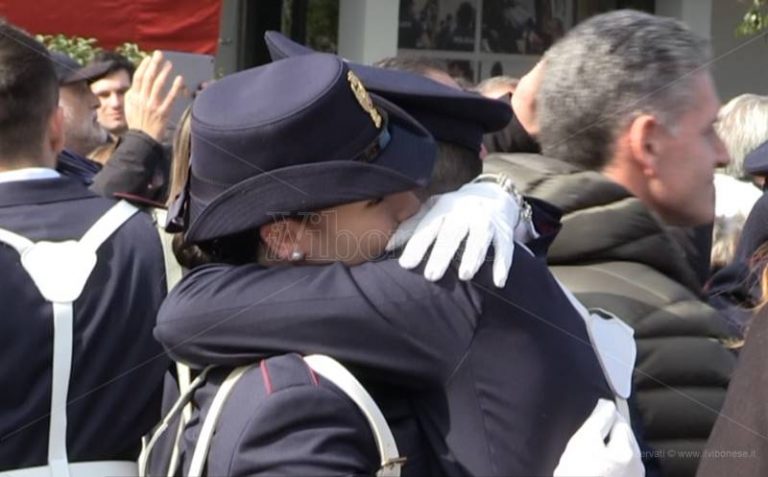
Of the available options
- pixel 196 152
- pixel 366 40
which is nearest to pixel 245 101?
pixel 196 152

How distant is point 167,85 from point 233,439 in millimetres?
3413

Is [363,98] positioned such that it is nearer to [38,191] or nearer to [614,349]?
[614,349]

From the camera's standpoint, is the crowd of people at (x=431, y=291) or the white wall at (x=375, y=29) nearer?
the crowd of people at (x=431, y=291)

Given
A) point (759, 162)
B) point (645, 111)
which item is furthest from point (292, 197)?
point (759, 162)

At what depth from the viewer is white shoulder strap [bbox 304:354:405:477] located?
68.3 inches

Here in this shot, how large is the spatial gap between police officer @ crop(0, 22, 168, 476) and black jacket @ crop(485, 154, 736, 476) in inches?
39.1

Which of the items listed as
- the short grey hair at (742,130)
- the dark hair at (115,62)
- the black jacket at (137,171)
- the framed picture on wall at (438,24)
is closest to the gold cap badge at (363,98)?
the black jacket at (137,171)

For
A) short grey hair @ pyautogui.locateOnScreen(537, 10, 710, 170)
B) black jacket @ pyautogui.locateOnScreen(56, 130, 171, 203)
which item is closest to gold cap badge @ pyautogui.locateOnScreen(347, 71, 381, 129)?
short grey hair @ pyautogui.locateOnScreen(537, 10, 710, 170)

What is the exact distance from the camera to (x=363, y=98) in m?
1.89

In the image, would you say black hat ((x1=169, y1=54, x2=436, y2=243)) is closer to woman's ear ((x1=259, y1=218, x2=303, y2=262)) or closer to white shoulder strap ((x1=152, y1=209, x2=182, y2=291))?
woman's ear ((x1=259, y1=218, x2=303, y2=262))

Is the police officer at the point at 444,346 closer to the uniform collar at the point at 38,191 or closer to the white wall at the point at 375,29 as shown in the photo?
the uniform collar at the point at 38,191

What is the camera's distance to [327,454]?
5.67 feet

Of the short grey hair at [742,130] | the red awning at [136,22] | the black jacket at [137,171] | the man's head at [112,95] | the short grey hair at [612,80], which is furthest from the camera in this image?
the red awning at [136,22]

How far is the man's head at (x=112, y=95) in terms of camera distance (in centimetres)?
688
